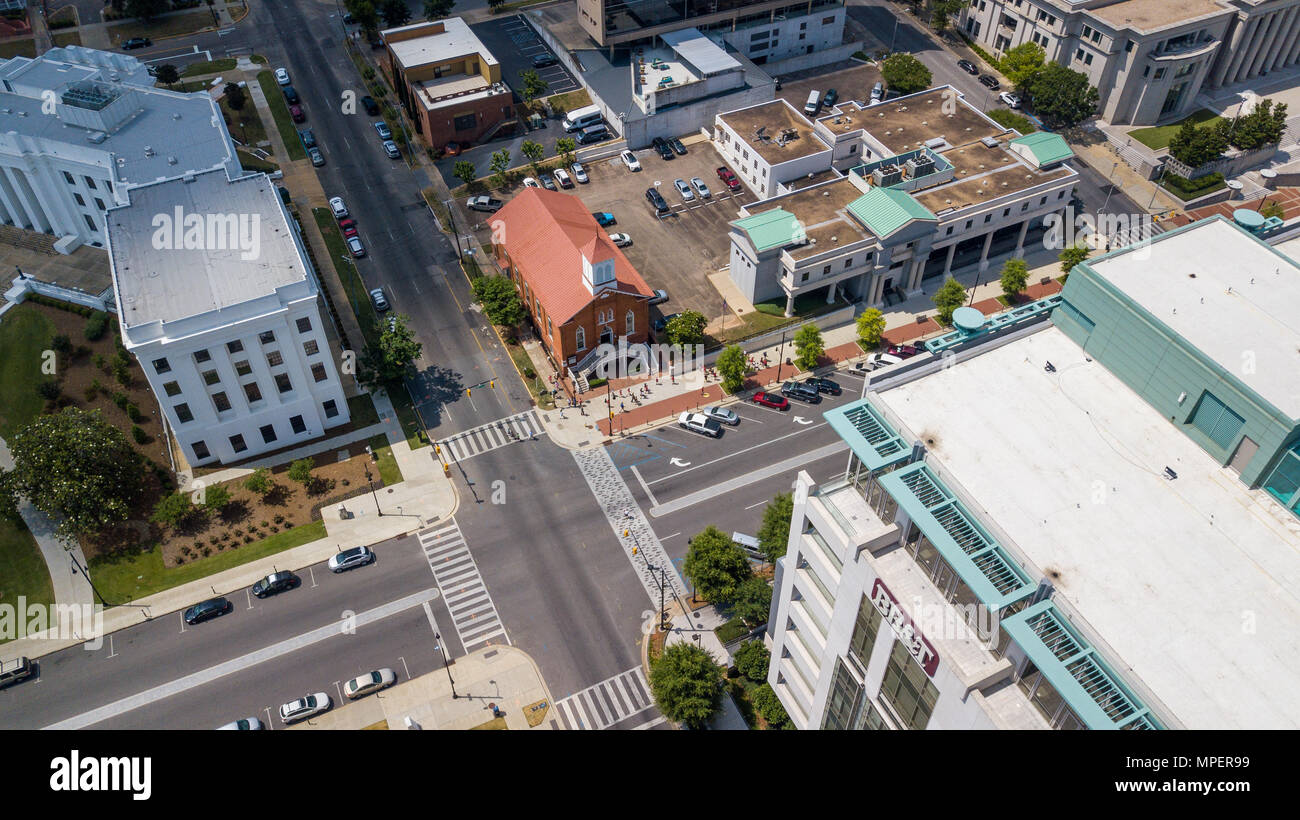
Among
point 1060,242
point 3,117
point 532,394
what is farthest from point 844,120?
point 3,117

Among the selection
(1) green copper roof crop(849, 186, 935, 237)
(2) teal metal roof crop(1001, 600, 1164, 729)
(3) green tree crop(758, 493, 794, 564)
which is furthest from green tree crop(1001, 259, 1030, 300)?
(2) teal metal roof crop(1001, 600, 1164, 729)

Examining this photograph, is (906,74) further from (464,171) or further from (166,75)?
(166,75)

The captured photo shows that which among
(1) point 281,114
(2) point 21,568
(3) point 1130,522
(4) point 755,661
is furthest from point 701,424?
(1) point 281,114

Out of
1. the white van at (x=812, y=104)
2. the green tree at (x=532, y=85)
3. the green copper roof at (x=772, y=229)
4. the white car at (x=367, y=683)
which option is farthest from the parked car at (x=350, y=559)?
the white van at (x=812, y=104)

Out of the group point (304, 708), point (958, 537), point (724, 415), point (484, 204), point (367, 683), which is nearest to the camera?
point (958, 537)

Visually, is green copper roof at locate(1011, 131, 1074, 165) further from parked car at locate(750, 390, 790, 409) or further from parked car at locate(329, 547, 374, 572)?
parked car at locate(329, 547, 374, 572)

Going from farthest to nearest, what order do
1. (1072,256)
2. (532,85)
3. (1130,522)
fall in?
(532,85) → (1072,256) → (1130,522)
